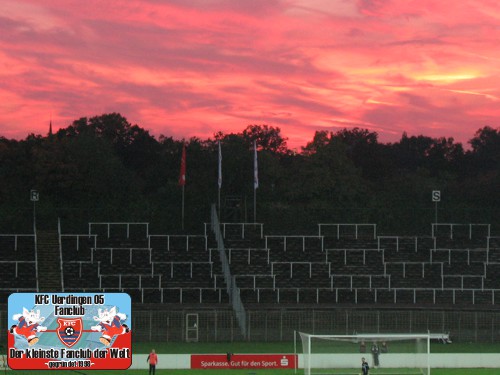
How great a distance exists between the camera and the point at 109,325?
33906 mm

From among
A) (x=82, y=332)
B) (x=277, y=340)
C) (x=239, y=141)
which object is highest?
(x=239, y=141)

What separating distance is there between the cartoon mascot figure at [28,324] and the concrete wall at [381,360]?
18913 millimetres

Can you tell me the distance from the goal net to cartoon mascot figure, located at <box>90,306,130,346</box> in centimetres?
1846

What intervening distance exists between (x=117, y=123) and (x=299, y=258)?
61.8 meters

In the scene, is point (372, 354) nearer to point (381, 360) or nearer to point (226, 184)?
point (381, 360)

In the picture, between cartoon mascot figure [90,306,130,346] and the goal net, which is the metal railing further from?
cartoon mascot figure [90,306,130,346]

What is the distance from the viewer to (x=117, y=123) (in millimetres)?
Result: 131625

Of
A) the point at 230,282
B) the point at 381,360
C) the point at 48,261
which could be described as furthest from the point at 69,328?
the point at 48,261

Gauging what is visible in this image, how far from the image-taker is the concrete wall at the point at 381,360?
170 feet

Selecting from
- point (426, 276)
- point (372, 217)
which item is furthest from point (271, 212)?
point (426, 276)

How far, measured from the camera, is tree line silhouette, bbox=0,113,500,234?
270 feet

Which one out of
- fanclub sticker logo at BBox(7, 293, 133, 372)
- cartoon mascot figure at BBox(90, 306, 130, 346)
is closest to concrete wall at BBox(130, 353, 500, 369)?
fanclub sticker logo at BBox(7, 293, 133, 372)

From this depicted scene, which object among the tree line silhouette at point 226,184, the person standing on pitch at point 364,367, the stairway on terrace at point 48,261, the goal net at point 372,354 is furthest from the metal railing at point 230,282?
the person standing on pitch at point 364,367

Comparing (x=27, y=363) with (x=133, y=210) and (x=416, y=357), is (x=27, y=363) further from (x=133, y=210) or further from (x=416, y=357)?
(x=133, y=210)
